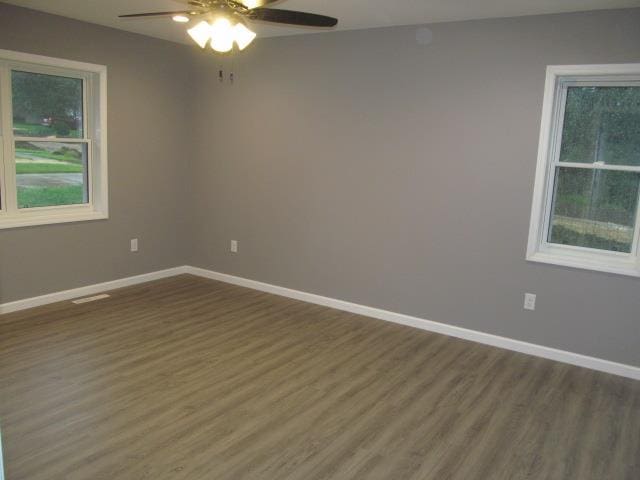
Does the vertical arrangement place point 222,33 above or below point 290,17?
below

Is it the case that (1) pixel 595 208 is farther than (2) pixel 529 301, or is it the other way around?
(2) pixel 529 301

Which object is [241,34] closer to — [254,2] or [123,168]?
[254,2]

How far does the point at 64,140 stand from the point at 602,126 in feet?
14.0

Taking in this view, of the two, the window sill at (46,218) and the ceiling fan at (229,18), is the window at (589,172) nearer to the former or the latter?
the ceiling fan at (229,18)

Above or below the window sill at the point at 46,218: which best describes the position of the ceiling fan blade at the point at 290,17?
above

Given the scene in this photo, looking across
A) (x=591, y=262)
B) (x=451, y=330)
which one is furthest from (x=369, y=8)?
(x=451, y=330)

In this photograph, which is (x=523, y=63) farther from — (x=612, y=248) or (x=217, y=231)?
(x=217, y=231)

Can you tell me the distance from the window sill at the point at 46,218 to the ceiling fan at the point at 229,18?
8.42 feet

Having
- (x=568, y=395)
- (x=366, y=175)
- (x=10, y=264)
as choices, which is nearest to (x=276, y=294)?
(x=366, y=175)

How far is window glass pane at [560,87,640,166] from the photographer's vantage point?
3508mm

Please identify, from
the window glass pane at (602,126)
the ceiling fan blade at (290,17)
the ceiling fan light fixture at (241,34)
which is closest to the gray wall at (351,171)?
the window glass pane at (602,126)

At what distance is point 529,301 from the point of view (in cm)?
388

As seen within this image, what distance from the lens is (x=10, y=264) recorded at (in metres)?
4.27

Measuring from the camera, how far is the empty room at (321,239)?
2.72 m
